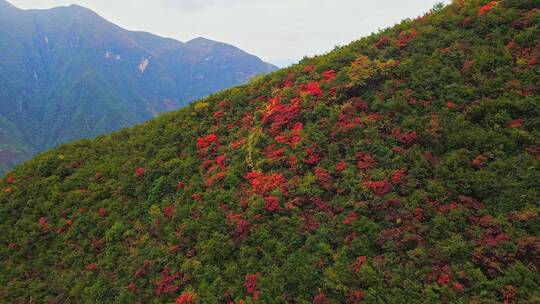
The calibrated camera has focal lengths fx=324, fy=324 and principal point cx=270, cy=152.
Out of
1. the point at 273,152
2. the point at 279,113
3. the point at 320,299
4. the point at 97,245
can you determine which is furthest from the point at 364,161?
the point at 97,245

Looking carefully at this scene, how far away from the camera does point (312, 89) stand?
51.5ft

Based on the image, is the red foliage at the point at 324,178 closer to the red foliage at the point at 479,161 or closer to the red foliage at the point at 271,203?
the red foliage at the point at 271,203


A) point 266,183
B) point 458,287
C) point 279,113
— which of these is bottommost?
point 458,287

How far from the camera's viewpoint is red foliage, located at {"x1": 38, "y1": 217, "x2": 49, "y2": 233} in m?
15.5

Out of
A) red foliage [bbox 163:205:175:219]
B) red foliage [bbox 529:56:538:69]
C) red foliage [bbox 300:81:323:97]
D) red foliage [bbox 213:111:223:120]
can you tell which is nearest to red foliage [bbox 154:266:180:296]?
red foliage [bbox 163:205:175:219]

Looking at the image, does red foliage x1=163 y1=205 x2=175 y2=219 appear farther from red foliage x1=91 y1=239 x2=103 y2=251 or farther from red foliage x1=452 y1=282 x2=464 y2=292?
red foliage x1=452 y1=282 x2=464 y2=292

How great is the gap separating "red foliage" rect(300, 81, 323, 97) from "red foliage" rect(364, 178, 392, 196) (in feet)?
20.0

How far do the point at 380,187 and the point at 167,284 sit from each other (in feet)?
25.3

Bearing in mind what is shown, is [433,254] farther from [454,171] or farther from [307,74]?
[307,74]

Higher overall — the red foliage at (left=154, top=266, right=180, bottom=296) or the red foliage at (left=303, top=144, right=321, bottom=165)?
the red foliage at (left=303, top=144, right=321, bottom=165)

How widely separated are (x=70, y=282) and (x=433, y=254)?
13150 mm

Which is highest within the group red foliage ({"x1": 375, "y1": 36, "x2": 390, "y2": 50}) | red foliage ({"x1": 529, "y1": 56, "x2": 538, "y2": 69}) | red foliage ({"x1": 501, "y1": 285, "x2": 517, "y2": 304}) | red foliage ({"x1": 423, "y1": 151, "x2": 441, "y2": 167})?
red foliage ({"x1": 375, "y1": 36, "x2": 390, "y2": 50})

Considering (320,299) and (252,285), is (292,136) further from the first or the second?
(320,299)

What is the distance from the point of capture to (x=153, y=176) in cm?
1634
